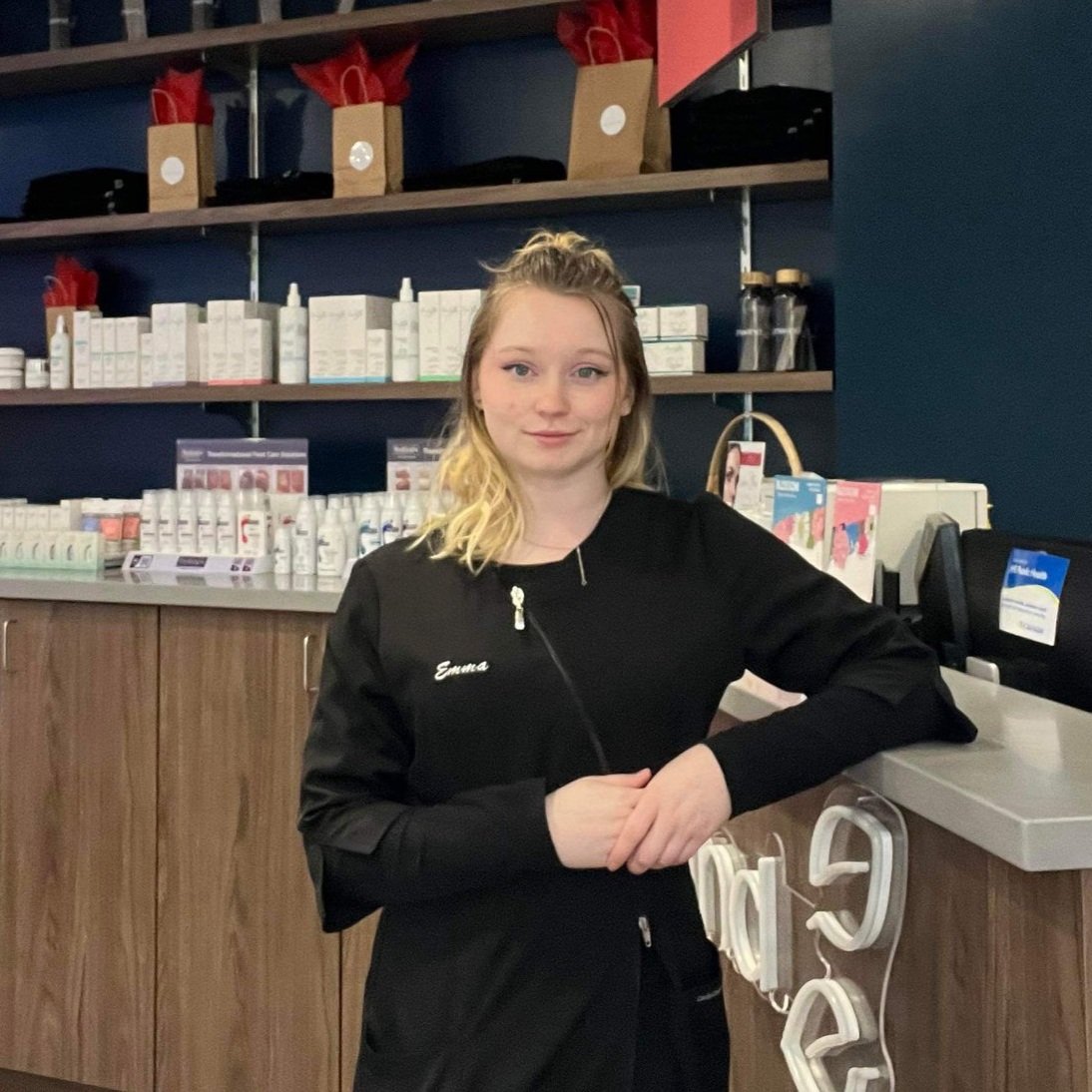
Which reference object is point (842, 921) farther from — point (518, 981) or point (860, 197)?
point (860, 197)

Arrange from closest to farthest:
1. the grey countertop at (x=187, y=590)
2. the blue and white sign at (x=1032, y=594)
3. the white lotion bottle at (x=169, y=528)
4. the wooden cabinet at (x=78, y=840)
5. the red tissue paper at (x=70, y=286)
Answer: the blue and white sign at (x=1032, y=594) → the grey countertop at (x=187, y=590) → the wooden cabinet at (x=78, y=840) → the white lotion bottle at (x=169, y=528) → the red tissue paper at (x=70, y=286)

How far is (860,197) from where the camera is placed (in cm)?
333

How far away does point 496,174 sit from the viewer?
380 centimetres

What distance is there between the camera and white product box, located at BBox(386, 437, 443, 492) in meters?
3.87

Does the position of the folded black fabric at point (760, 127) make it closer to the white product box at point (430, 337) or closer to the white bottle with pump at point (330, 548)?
the white product box at point (430, 337)

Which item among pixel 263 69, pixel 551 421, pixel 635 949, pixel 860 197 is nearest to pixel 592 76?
pixel 860 197

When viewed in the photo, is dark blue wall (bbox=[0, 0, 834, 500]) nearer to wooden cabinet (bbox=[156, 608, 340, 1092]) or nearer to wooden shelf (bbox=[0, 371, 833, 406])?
wooden shelf (bbox=[0, 371, 833, 406])

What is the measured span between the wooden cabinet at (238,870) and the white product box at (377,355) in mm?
798

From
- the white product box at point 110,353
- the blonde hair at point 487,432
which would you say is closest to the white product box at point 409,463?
the white product box at point 110,353

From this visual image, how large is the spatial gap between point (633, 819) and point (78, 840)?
252 centimetres

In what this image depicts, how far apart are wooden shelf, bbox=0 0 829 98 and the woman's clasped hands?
283cm

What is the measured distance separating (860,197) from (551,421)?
2.06 meters

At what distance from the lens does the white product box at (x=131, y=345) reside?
4133 millimetres

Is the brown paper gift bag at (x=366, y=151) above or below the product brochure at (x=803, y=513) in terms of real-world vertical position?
above
